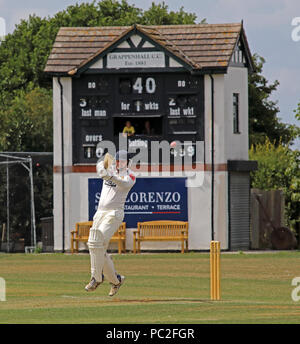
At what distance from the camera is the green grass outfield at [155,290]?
58.1ft

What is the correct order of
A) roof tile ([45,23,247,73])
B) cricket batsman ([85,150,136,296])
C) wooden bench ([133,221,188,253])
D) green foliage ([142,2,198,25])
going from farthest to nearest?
green foliage ([142,2,198,25])
roof tile ([45,23,247,73])
wooden bench ([133,221,188,253])
cricket batsman ([85,150,136,296])

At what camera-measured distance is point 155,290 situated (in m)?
25.7

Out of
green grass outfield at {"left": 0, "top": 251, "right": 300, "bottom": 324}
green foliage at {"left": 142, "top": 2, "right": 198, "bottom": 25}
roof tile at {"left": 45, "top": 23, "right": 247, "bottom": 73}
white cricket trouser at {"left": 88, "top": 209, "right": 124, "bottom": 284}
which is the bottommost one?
green grass outfield at {"left": 0, "top": 251, "right": 300, "bottom": 324}

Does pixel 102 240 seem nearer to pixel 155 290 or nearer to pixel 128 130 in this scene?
pixel 155 290

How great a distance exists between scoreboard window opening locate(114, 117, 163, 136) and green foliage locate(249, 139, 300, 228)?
217 inches

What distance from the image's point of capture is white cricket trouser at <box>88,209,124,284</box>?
20.9 meters

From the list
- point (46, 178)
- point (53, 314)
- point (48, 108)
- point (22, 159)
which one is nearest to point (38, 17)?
point (48, 108)

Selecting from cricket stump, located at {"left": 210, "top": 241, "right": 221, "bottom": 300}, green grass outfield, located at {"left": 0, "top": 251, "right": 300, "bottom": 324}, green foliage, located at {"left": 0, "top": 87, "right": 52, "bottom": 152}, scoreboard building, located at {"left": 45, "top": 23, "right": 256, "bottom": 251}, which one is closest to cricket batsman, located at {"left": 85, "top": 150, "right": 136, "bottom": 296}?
green grass outfield, located at {"left": 0, "top": 251, "right": 300, "bottom": 324}

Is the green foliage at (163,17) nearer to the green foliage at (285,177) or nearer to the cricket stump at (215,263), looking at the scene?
the green foliage at (285,177)

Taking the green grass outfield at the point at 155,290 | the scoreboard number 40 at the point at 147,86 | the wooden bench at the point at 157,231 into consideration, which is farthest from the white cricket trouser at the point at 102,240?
the scoreboard number 40 at the point at 147,86

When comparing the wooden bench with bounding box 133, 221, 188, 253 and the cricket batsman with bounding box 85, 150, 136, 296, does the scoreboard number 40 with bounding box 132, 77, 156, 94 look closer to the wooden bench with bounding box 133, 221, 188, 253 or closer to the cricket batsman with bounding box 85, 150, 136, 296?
the wooden bench with bounding box 133, 221, 188, 253

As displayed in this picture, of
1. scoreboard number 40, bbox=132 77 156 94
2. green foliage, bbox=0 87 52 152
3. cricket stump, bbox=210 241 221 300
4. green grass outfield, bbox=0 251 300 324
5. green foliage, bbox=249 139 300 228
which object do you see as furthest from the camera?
green foliage, bbox=0 87 52 152

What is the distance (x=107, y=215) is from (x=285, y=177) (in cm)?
2456

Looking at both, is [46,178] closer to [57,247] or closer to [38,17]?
[57,247]
